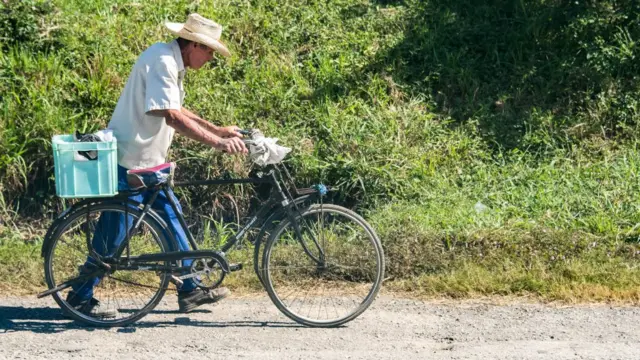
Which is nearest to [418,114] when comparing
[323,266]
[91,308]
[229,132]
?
[323,266]

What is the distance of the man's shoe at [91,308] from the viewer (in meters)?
6.75

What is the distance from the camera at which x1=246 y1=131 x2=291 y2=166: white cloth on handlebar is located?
21.2ft

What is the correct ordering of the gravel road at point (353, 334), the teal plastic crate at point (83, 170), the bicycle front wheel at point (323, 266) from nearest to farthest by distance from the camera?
the gravel road at point (353, 334) < the teal plastic crate at point (83, 170) < the bicycle front wheel at point (323, 266)

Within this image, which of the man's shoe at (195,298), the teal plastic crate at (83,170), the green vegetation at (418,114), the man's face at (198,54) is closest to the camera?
the teal plastic crate at (83,170)

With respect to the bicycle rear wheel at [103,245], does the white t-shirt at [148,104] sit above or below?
above

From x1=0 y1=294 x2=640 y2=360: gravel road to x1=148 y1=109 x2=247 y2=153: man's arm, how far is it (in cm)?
120

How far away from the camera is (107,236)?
6746 mm

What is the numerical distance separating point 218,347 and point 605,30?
601cm

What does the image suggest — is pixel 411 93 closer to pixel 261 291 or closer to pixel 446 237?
pixel 446 237

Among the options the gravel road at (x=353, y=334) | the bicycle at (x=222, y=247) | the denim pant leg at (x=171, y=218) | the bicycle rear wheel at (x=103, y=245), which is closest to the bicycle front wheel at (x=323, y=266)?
the bicycle at (x=222, y=247)

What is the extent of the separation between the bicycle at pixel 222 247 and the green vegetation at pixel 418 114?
82cm

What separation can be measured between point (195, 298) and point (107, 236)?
2.40 feet

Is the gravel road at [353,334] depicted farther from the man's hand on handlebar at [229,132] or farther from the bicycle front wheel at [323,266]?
the man's hand on handlebar at [229,132]

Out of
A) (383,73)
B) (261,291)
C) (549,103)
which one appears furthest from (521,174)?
(261,291)
